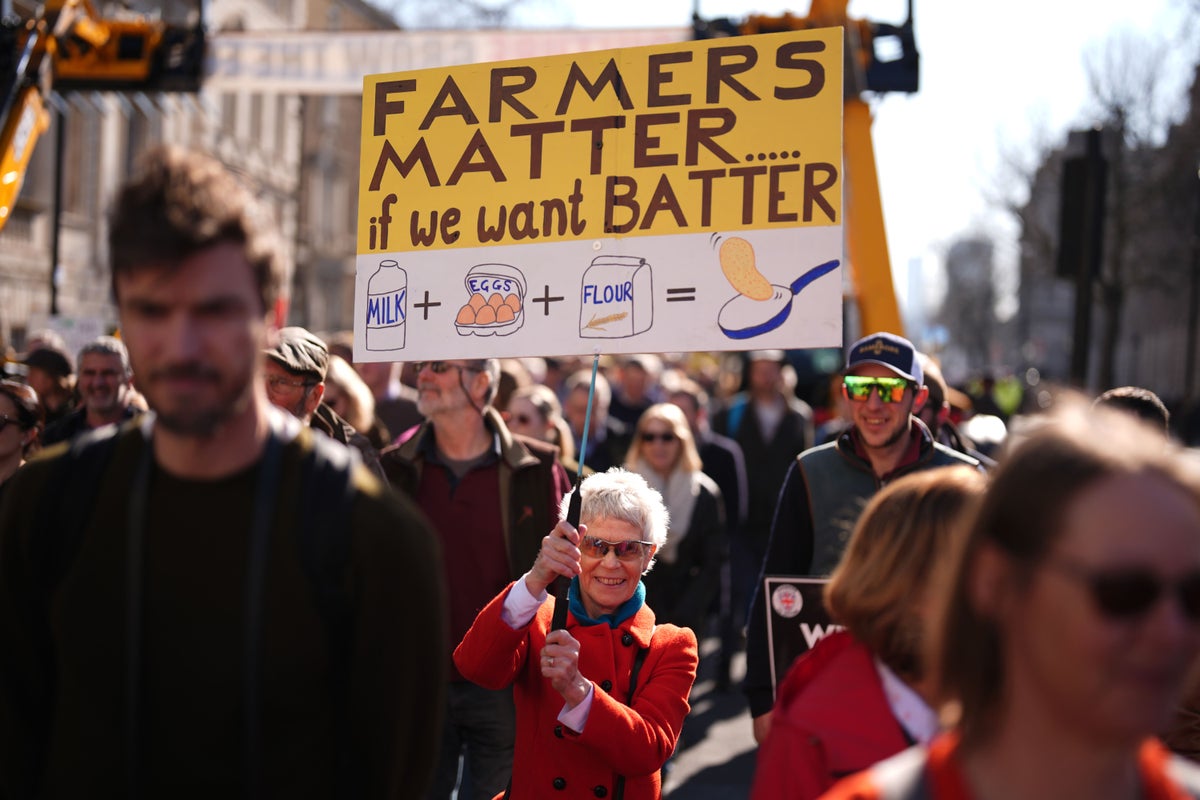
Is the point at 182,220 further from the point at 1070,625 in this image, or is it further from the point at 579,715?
the point at 579,715

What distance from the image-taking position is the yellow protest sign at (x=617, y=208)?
4203 mm

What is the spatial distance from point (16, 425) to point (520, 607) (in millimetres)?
2425

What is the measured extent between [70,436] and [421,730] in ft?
13.7

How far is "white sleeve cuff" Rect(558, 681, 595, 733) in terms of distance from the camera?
3361 mm

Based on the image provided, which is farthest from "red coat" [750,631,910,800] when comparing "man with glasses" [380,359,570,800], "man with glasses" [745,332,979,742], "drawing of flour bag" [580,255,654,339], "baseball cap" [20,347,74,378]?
"baseball cap" [20,347,74,378]

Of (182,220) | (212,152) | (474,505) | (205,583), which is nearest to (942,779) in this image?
(205,583)

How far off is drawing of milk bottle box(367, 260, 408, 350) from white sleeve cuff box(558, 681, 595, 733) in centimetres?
155

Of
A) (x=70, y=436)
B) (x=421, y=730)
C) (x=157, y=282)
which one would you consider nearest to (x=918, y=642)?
(x=421, y=730)

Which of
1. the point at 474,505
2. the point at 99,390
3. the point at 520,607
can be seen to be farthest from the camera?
the point at 99,390

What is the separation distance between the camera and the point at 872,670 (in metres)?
2.37

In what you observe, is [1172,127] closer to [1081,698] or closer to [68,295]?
[68,295]

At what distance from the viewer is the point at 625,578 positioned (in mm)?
3840

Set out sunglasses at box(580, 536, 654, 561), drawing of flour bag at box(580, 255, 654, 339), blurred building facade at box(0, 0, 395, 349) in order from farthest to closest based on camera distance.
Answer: blurred building facade at box(0, 0, 395, 349) → drawing of flour bag at box(580, 255, 654, 339) → sunglasses at box(580, 536, 654, 561)

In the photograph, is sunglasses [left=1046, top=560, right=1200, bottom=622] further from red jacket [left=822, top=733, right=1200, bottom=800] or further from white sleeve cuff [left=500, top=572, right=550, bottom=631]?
white sleeve cuff [left=500, top=572, right=550, bottom=631]
